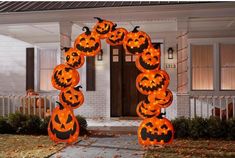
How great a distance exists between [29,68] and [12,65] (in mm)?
720

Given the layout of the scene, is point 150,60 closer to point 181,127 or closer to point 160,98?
point 160,98

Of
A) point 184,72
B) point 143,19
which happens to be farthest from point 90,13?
point 184,72

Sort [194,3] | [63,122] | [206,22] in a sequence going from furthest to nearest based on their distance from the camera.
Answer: [206,22], [194,3], [63,122]

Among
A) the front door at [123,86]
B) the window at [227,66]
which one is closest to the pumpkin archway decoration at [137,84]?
the front door at [123,86]

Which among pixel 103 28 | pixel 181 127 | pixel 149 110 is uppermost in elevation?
pixel 103 28

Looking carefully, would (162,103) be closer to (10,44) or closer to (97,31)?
(97,31)

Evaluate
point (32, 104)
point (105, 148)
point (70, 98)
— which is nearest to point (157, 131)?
point (105, 148)

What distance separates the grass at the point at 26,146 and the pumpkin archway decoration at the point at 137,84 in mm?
448

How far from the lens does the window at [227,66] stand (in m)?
12.7

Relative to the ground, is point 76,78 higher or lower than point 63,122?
higher

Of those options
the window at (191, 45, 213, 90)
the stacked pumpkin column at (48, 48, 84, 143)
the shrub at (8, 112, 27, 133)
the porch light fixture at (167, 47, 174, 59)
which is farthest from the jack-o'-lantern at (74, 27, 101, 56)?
the window at (191, 45, 213, 90)

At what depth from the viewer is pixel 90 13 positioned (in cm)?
1015

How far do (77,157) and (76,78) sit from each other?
2193 mm

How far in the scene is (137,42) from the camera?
26.5ft
